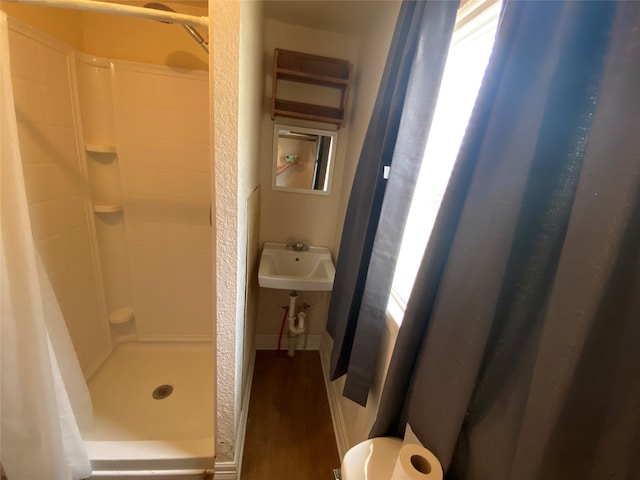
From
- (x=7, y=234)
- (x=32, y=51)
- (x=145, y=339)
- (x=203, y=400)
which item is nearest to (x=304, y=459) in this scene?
(x=203, y=400)

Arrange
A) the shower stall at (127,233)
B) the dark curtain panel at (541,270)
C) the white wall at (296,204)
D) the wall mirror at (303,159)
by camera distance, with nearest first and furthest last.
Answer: the dark curtain panel at (541,270) < the shower stall at (127,233) < the white wall at (296,204) < the wall mirror at (303,159)

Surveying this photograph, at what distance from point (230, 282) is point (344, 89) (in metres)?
1.36

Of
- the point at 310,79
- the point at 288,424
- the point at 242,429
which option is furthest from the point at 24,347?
the point at 310,79

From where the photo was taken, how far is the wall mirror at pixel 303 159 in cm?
172

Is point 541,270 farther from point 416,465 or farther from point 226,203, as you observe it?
point 226,203

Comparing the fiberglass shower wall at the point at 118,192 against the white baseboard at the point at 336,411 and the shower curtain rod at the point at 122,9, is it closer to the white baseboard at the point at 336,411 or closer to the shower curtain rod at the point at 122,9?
the shower curtain rod at the point at 122,9

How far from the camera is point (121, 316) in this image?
170 centimetres

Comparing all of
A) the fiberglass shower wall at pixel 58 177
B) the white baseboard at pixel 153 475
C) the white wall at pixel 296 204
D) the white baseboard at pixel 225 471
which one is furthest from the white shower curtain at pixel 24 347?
the white wall at pixel 296 204

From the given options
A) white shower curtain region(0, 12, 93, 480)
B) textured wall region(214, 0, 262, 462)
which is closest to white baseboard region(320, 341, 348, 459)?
textured wall region(214, 0, 262, 462)

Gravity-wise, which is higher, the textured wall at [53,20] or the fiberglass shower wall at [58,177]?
the textured wall at [53,20]

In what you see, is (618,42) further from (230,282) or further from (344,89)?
(344,89)

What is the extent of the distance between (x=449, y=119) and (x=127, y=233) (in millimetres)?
1830

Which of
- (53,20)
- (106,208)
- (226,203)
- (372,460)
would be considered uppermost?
(53,20)

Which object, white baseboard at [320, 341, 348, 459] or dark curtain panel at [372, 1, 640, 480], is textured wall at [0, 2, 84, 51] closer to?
dark curtain panel at [372, 1, 640, 480]
